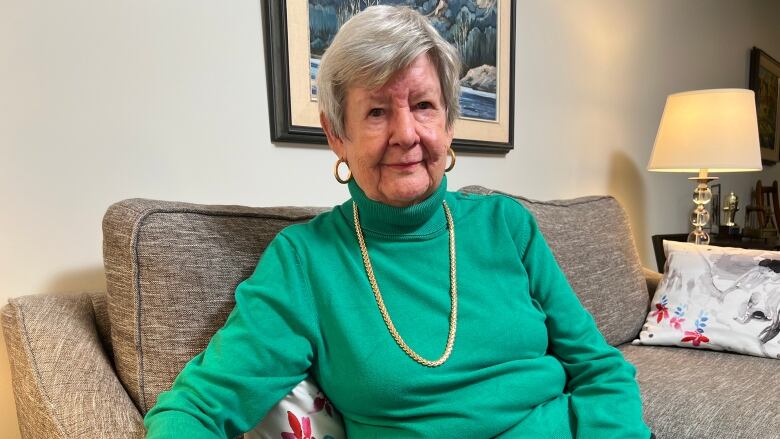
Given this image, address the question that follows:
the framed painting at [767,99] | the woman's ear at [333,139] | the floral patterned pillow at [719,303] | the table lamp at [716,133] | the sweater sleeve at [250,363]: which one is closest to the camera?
the sweater sleeve at [250,363]

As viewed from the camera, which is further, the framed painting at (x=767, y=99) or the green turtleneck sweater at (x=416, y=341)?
the framed painting at (x=767, y=99)

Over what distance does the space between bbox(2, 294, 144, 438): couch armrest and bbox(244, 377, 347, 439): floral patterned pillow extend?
19cm

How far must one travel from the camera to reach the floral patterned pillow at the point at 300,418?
2.77ft

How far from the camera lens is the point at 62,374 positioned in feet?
2.68

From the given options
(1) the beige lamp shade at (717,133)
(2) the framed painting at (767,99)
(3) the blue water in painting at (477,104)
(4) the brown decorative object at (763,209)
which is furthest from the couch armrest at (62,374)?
(4) the brown decorative object at (763,209)

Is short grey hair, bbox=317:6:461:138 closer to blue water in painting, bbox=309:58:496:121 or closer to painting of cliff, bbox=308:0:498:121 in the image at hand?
painting of cliff, bbox=308:0:498:121

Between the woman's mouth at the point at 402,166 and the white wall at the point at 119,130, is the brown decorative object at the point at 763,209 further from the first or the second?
the woman's mouth at the point at 402,166

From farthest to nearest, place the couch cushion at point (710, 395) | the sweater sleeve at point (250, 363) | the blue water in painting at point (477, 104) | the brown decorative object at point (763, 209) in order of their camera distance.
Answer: the brown decorative object at point (763, 209)
the blue water in painting at point (477, 104)
the couch cushion at point (710, 395)
the sweater sleeve at point (250, 363)

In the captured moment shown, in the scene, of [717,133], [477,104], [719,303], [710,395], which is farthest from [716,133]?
[710,395]

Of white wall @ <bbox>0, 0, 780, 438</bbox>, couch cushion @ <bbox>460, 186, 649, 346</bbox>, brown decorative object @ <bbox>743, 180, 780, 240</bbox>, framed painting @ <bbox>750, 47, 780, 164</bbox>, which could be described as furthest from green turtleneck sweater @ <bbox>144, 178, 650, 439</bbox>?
brown decorative object @ <bbox>743, 180, 780, 240</bbox>

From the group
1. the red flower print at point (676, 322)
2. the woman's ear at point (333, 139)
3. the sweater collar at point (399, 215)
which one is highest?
the woman's ear at point (333, 139)

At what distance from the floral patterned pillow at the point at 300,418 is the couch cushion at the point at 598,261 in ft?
2.76

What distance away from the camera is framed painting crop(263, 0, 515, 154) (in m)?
1.35

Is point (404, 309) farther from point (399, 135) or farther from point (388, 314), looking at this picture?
point (399, 135)
